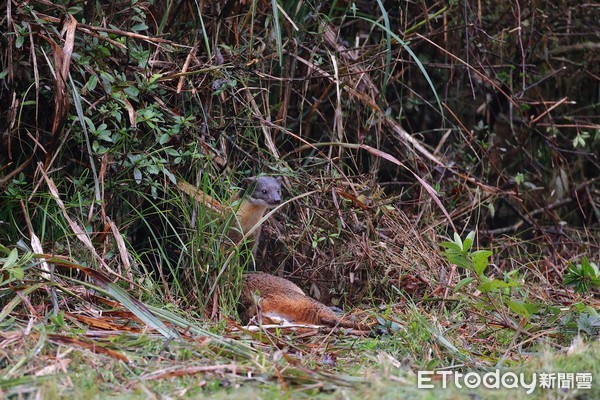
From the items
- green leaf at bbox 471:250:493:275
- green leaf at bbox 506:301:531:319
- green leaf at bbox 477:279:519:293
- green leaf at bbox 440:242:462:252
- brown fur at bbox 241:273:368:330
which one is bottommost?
brown fur at bbox 241:273:368:330

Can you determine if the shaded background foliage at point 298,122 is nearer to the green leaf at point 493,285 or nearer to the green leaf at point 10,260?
the green leaf at point 10,260

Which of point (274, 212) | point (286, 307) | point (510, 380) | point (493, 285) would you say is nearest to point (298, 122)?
point (274, 212)

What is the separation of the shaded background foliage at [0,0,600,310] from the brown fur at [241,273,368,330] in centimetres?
31

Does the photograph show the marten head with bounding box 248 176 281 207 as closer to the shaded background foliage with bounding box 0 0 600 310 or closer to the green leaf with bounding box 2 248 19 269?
the shaded background foliage with bounding box 0 0 600 310

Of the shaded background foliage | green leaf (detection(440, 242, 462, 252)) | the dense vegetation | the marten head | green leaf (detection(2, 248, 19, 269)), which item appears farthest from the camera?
the marten head

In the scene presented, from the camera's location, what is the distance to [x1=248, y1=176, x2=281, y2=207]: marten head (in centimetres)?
490

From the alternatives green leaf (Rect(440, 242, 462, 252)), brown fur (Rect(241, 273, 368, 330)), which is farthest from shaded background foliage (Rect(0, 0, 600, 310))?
green leaf (Rect(440, 242, 462, 252))

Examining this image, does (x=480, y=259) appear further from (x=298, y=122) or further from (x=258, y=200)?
(x=298, y=122)

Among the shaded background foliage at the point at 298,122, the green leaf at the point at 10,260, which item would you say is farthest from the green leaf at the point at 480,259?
the green leaf at the point at 10,260

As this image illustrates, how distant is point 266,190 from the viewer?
16.2 ft

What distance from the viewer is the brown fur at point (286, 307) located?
416 centimetres

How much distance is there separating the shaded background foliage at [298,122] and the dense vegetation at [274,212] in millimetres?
18

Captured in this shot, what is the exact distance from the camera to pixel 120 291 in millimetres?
3717

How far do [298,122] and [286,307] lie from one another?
170cm
